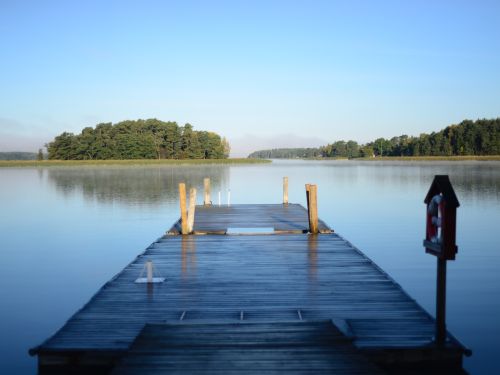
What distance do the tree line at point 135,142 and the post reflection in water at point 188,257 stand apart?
108m

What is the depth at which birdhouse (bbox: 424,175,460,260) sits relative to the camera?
6.37m

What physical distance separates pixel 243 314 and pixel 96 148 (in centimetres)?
11579

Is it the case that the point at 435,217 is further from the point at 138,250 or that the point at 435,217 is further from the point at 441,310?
the point at 138,250

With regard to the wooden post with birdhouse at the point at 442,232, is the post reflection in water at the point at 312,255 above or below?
below

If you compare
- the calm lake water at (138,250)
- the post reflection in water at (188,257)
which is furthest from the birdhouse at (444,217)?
the post reflection in water at (188,257)

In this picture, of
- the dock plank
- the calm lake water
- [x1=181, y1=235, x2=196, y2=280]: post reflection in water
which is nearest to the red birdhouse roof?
the calm lake water

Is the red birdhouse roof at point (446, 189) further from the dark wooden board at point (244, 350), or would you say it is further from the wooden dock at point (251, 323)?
the dark wooden board at point (244, 350)

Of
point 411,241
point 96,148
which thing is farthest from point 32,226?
point 96,148

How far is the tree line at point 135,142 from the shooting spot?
11700 centimetres

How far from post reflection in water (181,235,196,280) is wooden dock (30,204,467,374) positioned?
0.05 metres

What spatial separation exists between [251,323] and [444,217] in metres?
2.81

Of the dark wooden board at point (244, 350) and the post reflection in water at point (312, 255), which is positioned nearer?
the dark wooden board at point (244, 350)

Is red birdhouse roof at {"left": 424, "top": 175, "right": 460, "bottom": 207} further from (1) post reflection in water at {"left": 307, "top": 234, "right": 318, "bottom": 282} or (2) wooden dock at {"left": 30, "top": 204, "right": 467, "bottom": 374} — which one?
(1) post reflection in water at {"left": 307, "top": 234, "right": 318, "bottom": 282}

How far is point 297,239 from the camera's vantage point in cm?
1475
